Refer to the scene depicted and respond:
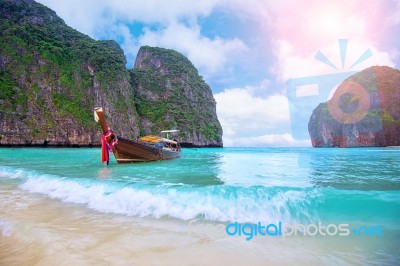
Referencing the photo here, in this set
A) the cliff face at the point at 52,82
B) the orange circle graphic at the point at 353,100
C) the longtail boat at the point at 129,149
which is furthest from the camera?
the orange circle graphic at the point at 353,100

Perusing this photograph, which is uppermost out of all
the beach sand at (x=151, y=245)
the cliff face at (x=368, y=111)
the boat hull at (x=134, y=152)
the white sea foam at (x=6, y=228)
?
the cliff face at (x=368, y=111)

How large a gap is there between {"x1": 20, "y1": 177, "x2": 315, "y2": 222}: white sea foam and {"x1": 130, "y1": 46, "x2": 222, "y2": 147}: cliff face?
7327 cm

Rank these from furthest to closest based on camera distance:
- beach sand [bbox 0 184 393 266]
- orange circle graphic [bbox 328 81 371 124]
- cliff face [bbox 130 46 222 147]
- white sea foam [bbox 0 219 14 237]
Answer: orange circle graphic [bbox 328 81 371 124]
cliff face [bbox 130 46 222 147]
white sea foam [bbox 0 219 14 237]
beach sand [bbox 0 184 393 266]

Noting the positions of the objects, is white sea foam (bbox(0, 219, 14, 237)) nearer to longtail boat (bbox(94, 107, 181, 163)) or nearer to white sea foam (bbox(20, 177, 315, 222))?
white sea foam (bbox(20, 177, 315, 222))

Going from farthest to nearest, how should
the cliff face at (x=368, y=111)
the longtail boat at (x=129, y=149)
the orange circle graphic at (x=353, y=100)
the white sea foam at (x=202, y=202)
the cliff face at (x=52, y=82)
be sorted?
the orange circle graphic at (x=353, y=100) < the cliff face at (x=368, y=111) < the cliff face at (x=52, y=82) < the longtail boat at (x=129, y=149) < the white sea foam at (x=202, y=202)

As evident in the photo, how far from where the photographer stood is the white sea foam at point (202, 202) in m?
4.62

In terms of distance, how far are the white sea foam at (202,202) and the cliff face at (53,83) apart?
55.1m

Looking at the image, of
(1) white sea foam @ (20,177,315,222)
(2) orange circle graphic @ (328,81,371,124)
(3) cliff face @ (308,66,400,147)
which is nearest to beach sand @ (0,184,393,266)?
(1) white sea foam @ (20,177,315,222)

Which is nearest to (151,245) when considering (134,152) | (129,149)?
(129,149)

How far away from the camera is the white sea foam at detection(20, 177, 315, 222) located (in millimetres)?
4617

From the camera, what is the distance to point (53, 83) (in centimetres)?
5912

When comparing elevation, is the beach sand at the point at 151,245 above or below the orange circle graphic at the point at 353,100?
below

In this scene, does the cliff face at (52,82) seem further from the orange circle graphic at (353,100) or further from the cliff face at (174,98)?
the orange circle graphic at (353,100)

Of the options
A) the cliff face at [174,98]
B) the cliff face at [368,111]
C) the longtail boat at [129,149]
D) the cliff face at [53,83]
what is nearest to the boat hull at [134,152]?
the longtail boat at [129,149]
